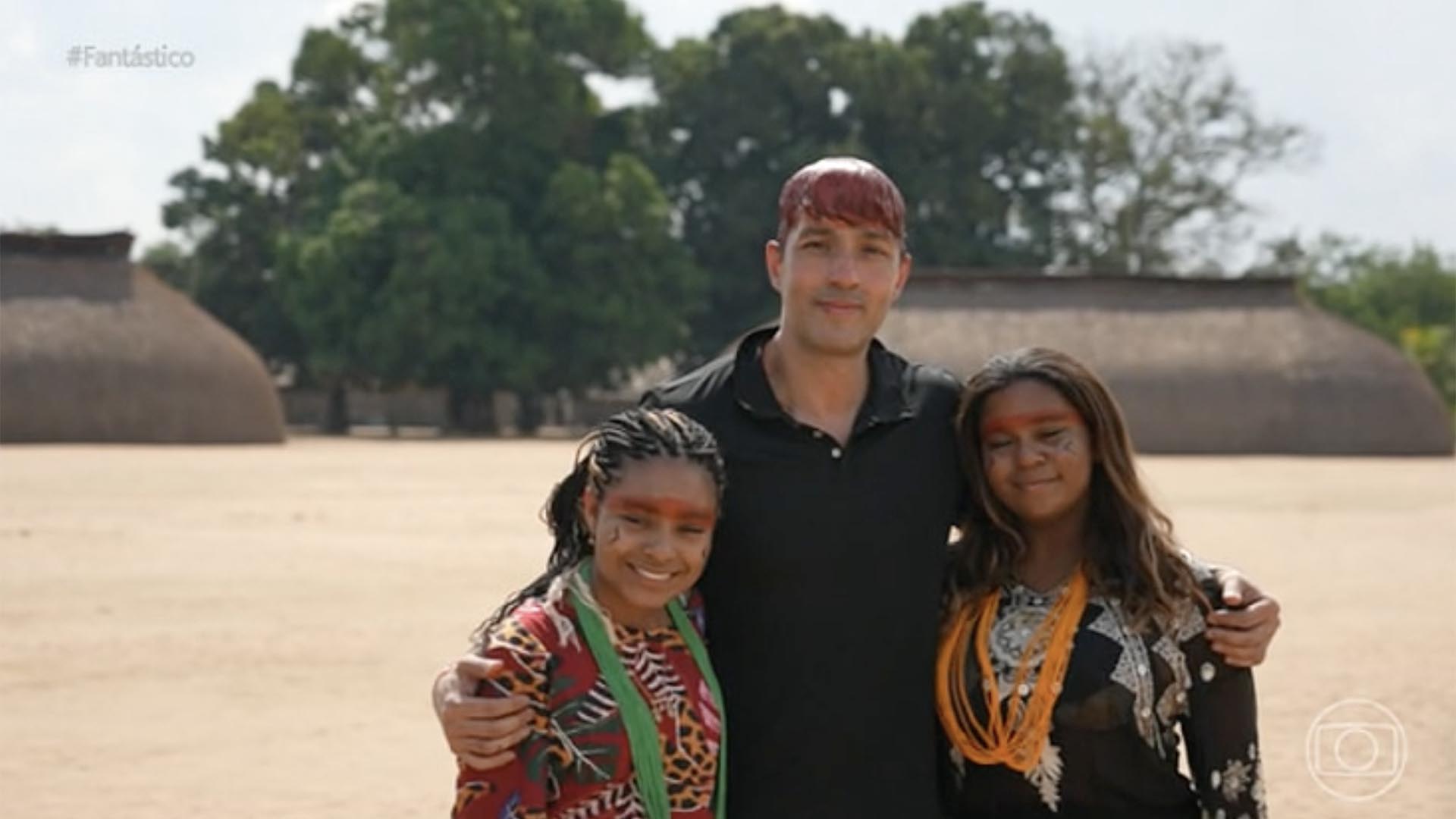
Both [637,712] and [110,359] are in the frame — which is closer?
[637,712]

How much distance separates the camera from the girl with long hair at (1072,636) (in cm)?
291

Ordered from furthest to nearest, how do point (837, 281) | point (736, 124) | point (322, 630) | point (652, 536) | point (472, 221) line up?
point (736, 124) < point (472, 221) < point (322, 630) < point (837, 281) < point (652, 536)

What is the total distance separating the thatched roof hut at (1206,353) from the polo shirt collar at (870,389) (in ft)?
106

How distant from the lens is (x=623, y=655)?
2.76 m

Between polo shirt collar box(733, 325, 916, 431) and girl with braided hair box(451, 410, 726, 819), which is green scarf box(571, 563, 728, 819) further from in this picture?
polo shirt collar box(733, 325, 916, 431)

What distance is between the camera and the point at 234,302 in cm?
4750

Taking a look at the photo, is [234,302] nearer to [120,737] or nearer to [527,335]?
[527,335]

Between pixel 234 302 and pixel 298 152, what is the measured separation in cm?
415

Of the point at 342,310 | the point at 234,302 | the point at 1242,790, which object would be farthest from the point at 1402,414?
the point at 1242,790

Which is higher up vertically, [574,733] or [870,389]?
[870,389]

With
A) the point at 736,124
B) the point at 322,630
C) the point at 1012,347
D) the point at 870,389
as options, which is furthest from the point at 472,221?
the point at 870,389

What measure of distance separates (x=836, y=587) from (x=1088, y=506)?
1.46 feet

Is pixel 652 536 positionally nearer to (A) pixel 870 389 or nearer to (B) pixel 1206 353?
(A) pixel 870 389

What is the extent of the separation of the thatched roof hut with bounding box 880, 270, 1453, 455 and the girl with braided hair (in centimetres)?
3252
